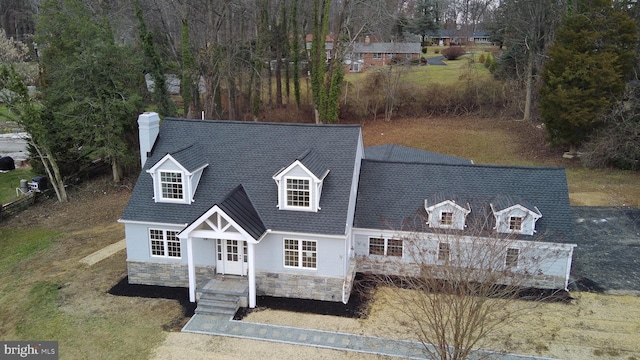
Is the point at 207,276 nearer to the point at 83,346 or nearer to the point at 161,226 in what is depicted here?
the point at 161,226

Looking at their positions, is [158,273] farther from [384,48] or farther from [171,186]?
[384,48]

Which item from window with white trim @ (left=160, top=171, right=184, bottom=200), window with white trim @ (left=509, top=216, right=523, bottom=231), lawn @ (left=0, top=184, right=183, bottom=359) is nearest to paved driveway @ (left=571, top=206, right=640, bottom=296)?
window with white trim @ (left=509, top=216, right=523, bottom=231)

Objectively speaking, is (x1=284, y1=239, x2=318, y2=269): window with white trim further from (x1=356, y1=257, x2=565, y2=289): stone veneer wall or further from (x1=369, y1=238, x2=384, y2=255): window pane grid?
(x1=369, y1=238, x2=384, y2=255): window pane grid

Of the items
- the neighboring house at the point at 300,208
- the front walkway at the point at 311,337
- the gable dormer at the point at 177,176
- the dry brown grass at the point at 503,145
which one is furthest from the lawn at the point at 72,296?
the dry brown grass at the point at 503,145

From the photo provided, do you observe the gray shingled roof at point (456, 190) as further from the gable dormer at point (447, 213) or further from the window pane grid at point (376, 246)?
the window pane grid at point (376, 246)

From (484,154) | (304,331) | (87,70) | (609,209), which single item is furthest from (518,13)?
(304,331)

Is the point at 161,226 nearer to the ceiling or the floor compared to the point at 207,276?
nearer to the ceiling
